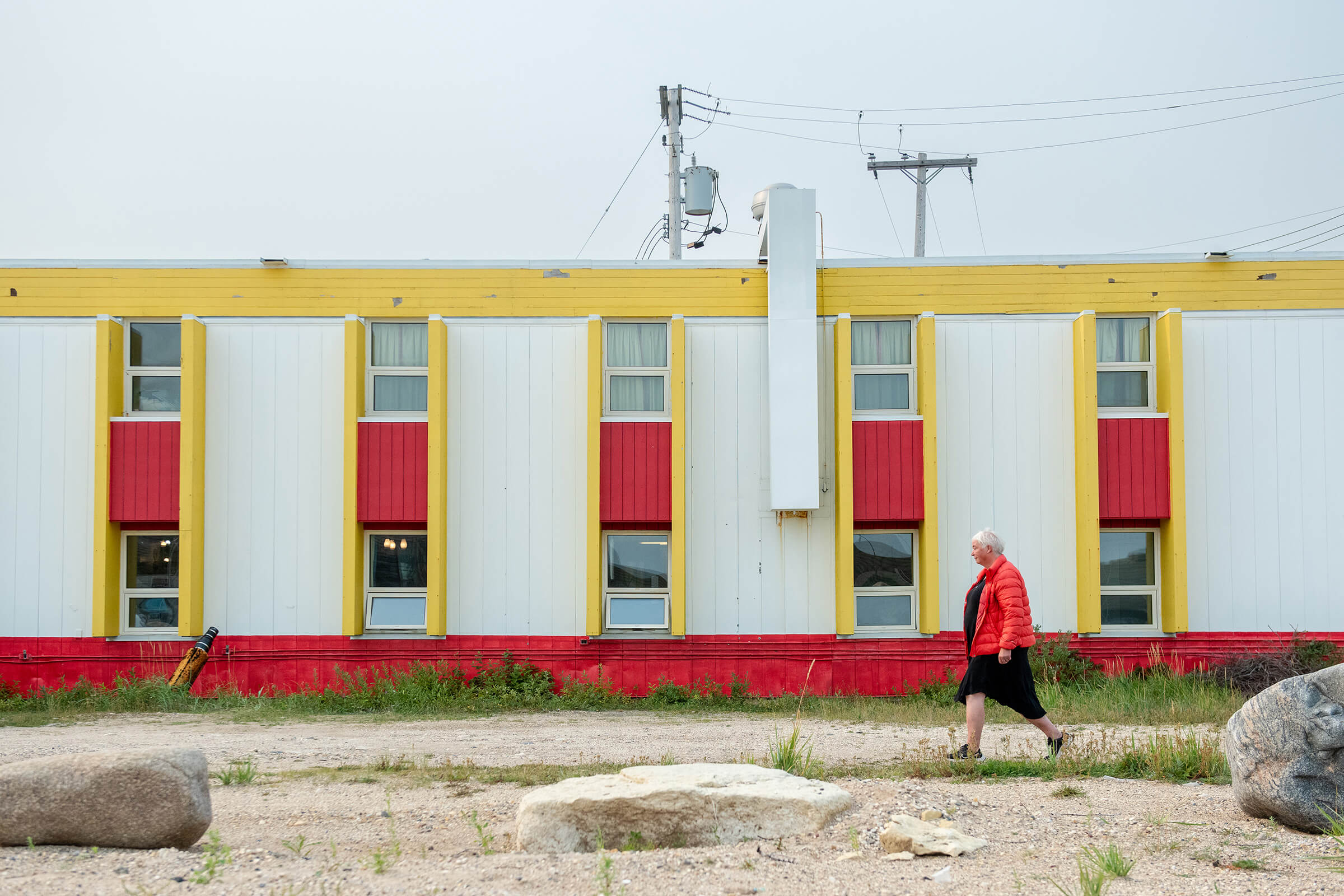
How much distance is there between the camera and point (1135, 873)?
15.1 feet

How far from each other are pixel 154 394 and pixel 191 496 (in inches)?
65.0

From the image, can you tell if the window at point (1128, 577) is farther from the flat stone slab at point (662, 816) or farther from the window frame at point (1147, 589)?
the flat stone slab at point (662, 816)

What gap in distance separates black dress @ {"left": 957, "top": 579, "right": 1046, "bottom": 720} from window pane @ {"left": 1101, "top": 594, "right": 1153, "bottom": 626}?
6271 mm

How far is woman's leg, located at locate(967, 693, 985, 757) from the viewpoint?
23.0 feet

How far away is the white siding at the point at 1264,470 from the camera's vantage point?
12289mm

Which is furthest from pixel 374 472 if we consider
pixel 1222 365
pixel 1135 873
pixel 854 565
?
pixel 1222 365

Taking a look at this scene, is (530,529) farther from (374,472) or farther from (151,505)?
(151,505)

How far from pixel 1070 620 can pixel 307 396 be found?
9947mm

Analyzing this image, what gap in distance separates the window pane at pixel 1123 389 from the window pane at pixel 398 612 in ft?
29.7

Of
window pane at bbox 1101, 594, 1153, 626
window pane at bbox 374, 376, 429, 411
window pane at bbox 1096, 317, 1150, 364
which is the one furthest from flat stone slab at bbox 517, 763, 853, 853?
window pane at bbox 1096, 317, 1150, 364

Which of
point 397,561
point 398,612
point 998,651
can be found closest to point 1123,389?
point 998,651

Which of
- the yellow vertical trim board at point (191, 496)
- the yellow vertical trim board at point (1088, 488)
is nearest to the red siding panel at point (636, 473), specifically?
the yellow vertical trim board at point (191, 496)

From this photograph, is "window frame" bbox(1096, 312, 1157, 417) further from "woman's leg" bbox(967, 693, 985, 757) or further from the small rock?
the small rock

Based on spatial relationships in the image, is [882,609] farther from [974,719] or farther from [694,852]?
[694,852]
